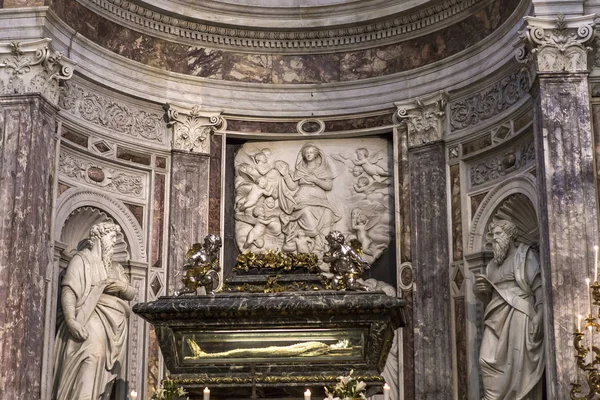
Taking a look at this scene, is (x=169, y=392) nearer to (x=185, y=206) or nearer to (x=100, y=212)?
(x=100, y=212)

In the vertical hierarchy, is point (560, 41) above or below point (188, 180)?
above

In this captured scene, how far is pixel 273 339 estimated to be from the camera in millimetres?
10258

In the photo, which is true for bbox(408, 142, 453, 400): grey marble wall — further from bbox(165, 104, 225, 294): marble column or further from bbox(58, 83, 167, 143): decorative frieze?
bbox(58, 83, 167, 143): decorative frieze

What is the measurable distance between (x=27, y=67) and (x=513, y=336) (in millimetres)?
6722

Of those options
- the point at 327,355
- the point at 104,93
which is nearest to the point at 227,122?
the point at 104,93

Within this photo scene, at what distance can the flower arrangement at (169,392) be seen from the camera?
26.5 ft

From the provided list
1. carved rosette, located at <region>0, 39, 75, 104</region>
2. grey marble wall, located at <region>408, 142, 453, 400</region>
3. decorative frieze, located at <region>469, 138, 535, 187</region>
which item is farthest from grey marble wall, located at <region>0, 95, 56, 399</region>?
decorative frieze, located at <region>469, 138, 535, 187</region>

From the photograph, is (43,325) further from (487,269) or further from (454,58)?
(454,58)

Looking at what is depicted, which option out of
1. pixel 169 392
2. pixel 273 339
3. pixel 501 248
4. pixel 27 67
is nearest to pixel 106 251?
pixel 27 67

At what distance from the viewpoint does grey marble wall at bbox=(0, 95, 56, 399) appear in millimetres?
11219

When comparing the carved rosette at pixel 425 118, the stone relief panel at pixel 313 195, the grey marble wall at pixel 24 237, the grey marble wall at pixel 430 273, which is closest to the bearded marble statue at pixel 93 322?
the grey marble wall at pixel 24 237

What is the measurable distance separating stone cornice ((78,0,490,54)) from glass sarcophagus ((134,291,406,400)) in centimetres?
538

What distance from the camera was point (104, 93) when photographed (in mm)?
13750

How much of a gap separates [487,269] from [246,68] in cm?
487
